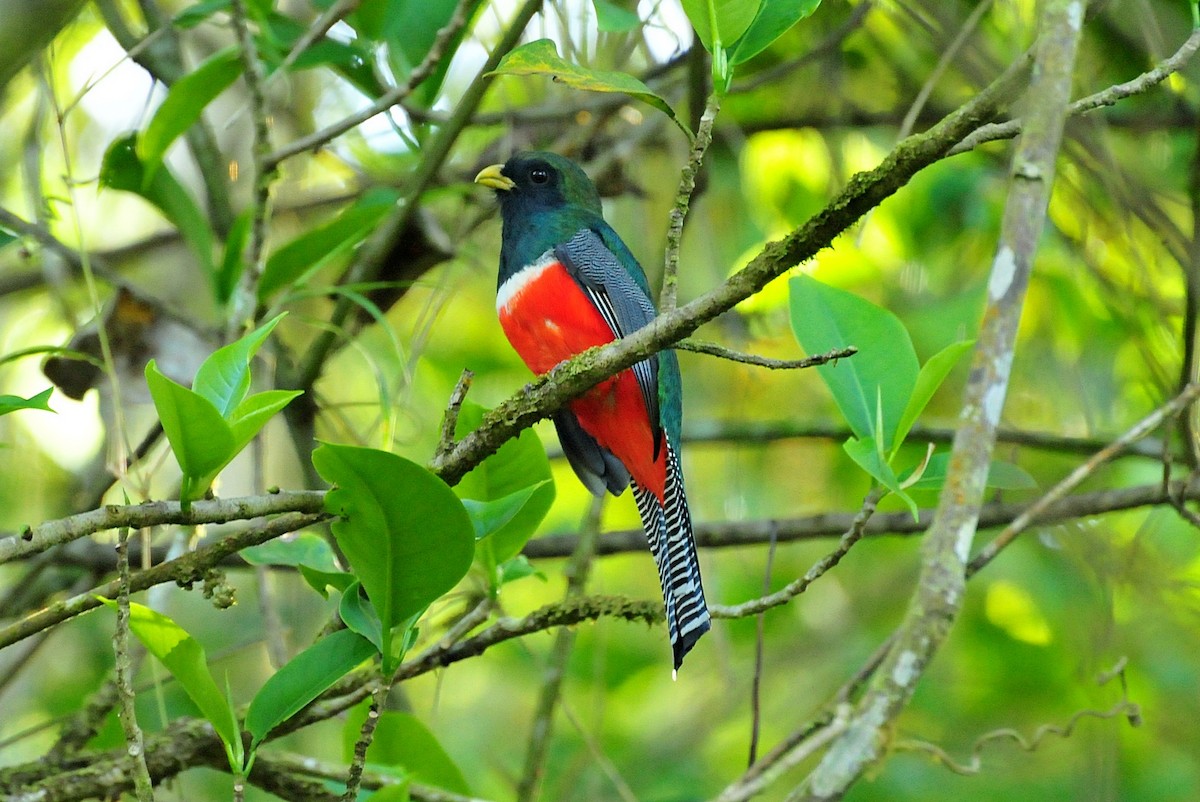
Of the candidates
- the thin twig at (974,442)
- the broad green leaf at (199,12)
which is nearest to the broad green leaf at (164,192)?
the broad green leaf at (199,12)

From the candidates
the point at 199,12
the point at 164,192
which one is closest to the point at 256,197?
the point at 164,192

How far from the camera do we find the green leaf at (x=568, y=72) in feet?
7.13

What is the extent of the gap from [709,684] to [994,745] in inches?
57.8

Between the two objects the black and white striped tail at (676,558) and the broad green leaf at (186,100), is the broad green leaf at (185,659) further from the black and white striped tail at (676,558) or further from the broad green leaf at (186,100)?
the broad green leaf at (186,100)

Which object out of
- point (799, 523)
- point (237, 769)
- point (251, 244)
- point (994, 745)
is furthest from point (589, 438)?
point (994, 745)

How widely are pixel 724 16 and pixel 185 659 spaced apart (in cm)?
146

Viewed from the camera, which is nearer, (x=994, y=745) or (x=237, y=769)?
(x=237, y=769)

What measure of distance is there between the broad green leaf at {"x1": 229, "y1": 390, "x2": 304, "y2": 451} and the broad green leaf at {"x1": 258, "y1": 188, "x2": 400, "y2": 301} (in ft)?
4.38

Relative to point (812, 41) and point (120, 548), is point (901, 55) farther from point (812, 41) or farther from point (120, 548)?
point (120, 548)

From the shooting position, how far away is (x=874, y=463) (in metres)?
2.24

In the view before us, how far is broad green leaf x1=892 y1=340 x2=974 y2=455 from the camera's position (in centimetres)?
225

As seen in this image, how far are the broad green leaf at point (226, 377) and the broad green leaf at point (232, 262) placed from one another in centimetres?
138

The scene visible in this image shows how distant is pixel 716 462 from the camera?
7.61 metres

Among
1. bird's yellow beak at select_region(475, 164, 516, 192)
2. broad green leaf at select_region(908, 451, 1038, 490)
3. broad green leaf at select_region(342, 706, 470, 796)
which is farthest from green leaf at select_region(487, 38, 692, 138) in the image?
bird's yellow beak at select_region(475, 164, 516, 192)
